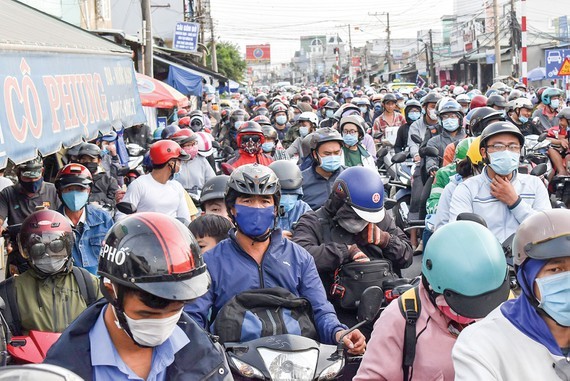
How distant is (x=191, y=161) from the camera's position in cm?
1182

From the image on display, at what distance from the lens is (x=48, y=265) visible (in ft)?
18.3

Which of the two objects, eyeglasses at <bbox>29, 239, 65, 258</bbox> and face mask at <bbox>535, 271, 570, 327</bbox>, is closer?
face mask at <bbox>535, 271, 570, 327</bbox>

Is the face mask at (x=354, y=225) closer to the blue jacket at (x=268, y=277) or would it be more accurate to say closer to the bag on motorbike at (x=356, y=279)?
the bag on motorbike at (x=356, y=279)

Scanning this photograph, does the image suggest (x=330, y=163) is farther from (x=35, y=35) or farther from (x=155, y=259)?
(x=155, y=259)

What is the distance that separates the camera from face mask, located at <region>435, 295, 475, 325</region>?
376 cm

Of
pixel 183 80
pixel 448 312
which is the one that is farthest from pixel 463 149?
pixel 183 80

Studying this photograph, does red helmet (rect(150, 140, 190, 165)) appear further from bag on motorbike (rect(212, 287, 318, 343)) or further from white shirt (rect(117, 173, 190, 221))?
bag on motorbike (rect(212, 287, 318, 343))

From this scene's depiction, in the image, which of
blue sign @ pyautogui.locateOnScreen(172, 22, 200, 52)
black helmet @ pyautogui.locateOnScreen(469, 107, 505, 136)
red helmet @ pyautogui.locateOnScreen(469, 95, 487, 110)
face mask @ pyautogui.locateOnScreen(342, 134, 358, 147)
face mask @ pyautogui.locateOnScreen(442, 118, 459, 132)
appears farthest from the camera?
blue sign @ pyautogui.locateOnScreen(172, 22, 200, 52)

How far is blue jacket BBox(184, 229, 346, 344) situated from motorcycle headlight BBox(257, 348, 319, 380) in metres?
0.48

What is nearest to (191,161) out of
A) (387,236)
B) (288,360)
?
(387,236)

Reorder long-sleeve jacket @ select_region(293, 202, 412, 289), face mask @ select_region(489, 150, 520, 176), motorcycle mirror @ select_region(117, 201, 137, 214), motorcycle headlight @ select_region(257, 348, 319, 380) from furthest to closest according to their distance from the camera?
motorcycle mirror @ select_region(117, 201, 137, 214), face mask @ select_region(489, 150, 520, 176), long-sleeve jacket @ select_region(293, 202, 412, 289), motorcycle headlight @ select_region(257, 348, 319, 380)

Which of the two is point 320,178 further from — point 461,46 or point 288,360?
point 461,46

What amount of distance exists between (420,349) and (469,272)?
0.39m

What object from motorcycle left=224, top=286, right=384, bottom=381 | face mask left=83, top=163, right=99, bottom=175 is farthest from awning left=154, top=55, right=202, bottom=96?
motorcycle left=224, top=286, right=384, bottom=381
